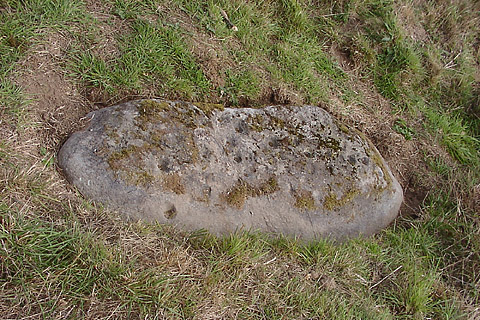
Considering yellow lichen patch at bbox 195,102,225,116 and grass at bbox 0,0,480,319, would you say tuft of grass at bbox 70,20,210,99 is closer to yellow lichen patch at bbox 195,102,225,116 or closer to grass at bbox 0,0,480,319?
grass at bbox 0,0,480,319

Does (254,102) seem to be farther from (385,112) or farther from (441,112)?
(441,112)

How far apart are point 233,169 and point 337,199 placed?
79 centimetres

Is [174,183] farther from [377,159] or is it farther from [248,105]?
[377,159]

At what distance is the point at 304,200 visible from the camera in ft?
10.7

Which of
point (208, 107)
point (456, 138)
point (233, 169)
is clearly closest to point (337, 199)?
point (233, 169)

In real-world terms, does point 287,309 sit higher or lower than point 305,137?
lower

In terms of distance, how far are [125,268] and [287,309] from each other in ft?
3.07

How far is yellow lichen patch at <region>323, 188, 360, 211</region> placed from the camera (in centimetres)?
333

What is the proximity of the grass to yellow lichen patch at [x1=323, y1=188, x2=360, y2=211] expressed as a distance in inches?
11.5

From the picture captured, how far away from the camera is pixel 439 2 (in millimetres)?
5340

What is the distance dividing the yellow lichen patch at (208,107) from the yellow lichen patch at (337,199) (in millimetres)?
1010

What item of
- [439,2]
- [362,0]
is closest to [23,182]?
[362,0]

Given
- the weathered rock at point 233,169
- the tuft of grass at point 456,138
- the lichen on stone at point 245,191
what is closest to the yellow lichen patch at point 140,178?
the weathered rock at point 233,169

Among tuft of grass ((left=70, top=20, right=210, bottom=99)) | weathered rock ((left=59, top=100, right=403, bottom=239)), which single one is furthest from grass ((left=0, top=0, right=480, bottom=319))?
weathered rock ((left=59, top=100, right=403, bottom=239))
